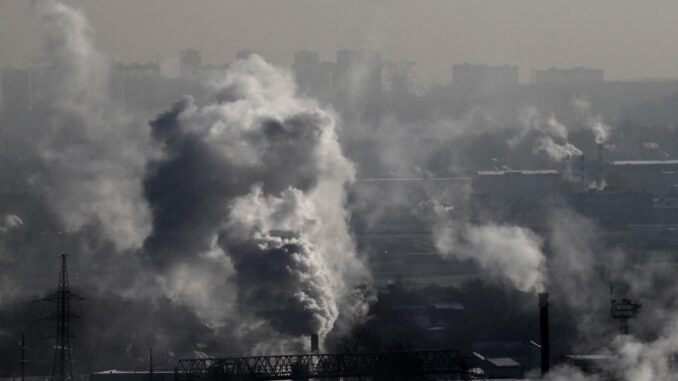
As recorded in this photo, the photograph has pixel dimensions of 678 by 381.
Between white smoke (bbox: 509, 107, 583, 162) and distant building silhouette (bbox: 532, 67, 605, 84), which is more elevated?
distant building silhouette (bbox: 532, 67, 605, 84)

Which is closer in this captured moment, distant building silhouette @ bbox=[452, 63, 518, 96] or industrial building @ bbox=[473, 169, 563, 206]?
industrial building @ bbox=[473, 169, 563, 206]

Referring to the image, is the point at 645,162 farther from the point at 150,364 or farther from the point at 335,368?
the point at 335,368

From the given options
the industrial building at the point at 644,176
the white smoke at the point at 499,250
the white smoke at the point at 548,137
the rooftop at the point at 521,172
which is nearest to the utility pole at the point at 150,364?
the white smoke at the point at 499,250

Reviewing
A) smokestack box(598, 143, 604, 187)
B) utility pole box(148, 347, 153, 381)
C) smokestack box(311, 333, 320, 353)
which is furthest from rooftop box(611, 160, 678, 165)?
smokestack box(311, 333, 320, 353)

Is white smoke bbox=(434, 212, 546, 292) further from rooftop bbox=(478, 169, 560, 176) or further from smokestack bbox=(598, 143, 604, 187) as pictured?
rooftop bbox=(478, 169, 560, 176)

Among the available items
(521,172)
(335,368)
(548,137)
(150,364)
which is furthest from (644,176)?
(335,368)

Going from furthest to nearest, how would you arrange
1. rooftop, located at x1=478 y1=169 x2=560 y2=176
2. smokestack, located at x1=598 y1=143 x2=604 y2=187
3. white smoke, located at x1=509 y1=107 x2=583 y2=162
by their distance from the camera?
1. white smoke, located at x1=509 y1=107 x2=583 y2=162
2. rooftop, located at x1=478 y1=169 x2=560 y2=176
3. smokestack, located at x1=598 y1=143 x2=604 y2=187

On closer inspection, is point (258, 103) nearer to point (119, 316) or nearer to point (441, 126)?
point (119, 316)

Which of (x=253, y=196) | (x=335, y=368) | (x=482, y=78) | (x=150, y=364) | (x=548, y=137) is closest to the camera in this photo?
(x=335, y=368)

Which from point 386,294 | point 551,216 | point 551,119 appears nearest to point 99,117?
point 551,216

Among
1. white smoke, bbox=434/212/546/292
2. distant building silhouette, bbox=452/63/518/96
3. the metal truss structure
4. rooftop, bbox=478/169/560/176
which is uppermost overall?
distant building silhouette, bbox=452/63/518/96
